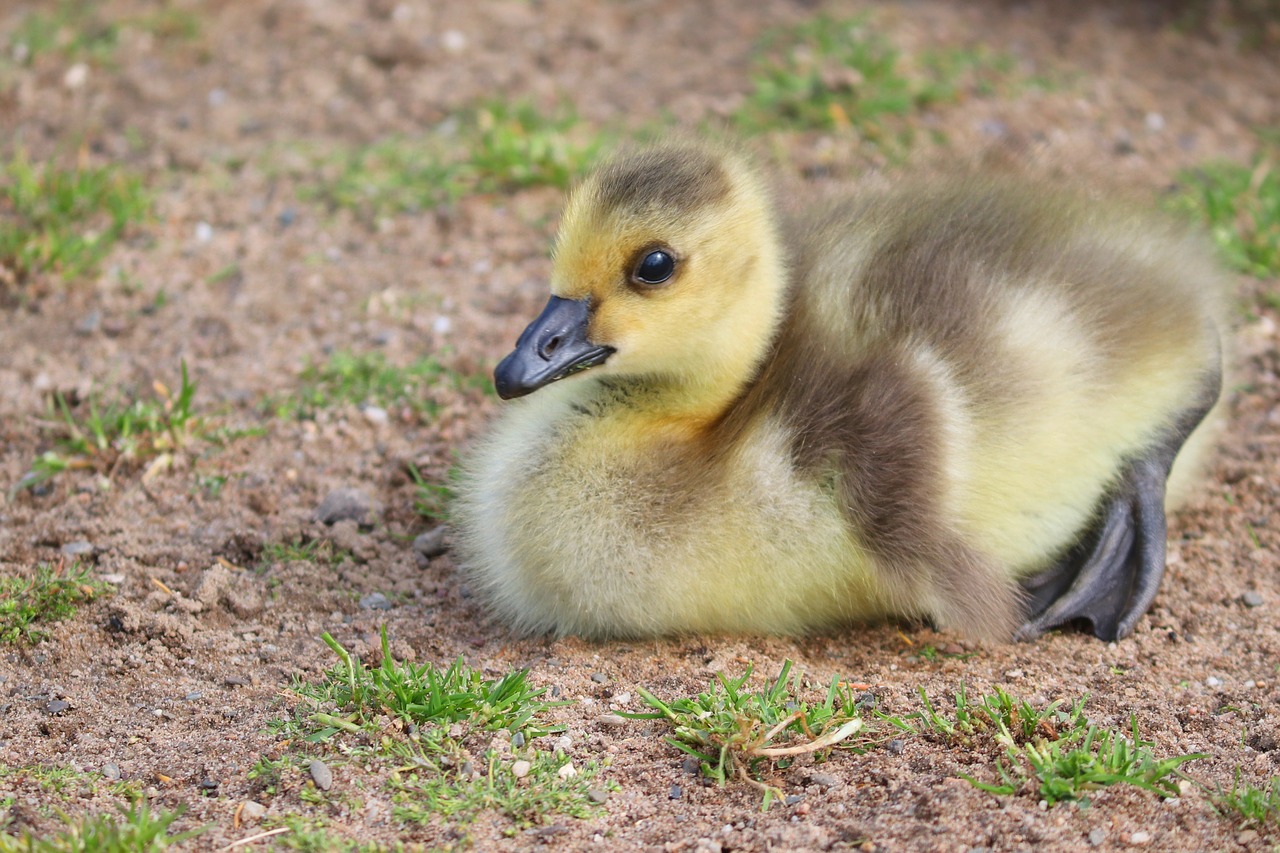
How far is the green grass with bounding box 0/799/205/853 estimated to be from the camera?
2.00 meters

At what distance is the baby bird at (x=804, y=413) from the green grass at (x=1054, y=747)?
0.24 meters

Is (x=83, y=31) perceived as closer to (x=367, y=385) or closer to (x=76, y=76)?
(x=76, y=76)

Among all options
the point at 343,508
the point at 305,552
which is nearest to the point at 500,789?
the point at 305,552

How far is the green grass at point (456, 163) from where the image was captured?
4520 mm

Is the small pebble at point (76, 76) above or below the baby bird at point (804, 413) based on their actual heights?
above

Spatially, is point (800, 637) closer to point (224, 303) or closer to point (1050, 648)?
point (1050, 648)

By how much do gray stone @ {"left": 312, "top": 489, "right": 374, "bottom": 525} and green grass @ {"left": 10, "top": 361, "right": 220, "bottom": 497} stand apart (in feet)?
1.31

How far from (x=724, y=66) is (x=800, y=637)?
119 inches

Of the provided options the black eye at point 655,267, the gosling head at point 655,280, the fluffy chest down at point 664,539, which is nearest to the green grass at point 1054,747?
the fluffy chest down at point 664,539

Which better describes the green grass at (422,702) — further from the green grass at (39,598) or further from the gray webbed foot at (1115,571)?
the gray webbed foot at (1115,571)

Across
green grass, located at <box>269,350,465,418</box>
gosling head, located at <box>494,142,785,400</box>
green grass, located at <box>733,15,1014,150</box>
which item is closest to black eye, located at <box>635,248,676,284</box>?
gosling head, located at <box>494,142,785,400</box>

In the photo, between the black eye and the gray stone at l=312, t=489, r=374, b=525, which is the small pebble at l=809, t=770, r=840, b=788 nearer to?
the black eye

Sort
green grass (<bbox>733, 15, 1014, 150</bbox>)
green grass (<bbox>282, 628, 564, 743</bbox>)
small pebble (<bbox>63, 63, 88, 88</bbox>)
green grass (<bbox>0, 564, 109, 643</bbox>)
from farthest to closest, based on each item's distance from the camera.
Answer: small pebble (<bbox>63, 63, 88, 88</bbox>), green grass (<bbox>733, 15, 1014, 150</bbox>), green grass (<bbox>0, 564, 109, 643</bbox>), green grass (<bbox>282, 628, 564, 743</bbox>)

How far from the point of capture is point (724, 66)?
528 centimetres
